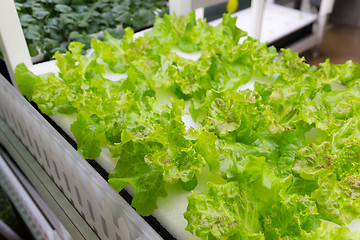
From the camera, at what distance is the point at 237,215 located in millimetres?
573

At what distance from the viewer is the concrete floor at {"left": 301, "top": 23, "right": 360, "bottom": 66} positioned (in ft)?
9.20

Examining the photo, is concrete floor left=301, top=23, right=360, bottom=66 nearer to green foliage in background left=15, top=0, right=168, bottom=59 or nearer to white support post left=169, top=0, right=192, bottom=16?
white support post left=169, top=0, right=192, bottom=16

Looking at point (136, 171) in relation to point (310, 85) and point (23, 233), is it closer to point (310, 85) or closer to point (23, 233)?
point (310, 85)

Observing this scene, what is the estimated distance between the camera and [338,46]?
118 inches

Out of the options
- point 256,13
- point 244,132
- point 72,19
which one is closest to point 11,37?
point 72,19

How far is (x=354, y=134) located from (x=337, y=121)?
0.06 metres

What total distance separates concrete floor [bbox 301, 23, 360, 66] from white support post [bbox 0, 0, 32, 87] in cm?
225

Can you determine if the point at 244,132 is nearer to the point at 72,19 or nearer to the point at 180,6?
the point at 180,6

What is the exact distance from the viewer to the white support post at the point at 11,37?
1045 millimetres

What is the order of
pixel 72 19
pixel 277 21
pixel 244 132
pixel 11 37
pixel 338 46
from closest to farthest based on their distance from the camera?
pixel 244 132
pixel 11 37
pixel 72 19
pixel 277 21
pixel 338 46

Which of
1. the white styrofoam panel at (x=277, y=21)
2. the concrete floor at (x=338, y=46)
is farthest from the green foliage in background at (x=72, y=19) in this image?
the concrete floor at (x=338, y=46)

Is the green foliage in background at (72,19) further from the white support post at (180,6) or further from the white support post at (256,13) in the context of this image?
the white support post at (256,13)

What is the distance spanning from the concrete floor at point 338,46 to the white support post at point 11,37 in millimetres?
2248

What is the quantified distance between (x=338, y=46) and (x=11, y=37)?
276 cm
